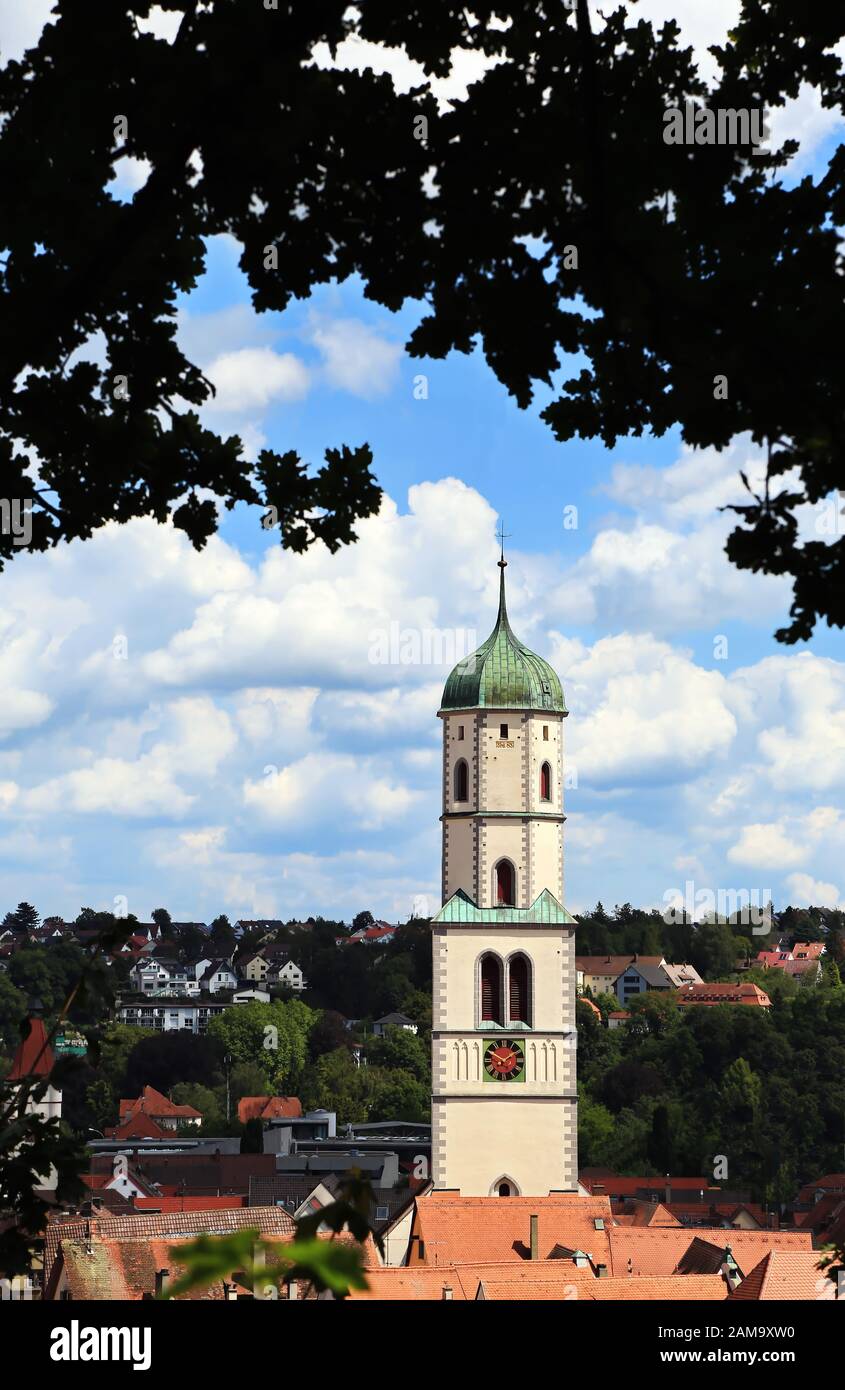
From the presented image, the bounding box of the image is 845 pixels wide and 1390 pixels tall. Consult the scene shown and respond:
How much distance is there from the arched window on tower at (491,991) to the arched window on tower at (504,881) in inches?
57.0

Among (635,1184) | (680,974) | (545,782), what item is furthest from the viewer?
(680,974)

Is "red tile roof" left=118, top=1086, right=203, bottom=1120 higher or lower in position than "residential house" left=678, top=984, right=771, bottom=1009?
lower

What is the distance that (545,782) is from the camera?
42625 mm

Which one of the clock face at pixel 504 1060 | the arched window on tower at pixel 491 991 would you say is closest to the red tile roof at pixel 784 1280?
the clock face at pixel 504 1060

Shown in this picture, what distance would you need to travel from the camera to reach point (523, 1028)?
4003 cm

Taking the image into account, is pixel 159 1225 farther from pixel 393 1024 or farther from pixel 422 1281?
pixel 393 1024

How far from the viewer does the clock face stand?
3971 cm

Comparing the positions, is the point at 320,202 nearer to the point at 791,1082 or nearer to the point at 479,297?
the point at 479,297

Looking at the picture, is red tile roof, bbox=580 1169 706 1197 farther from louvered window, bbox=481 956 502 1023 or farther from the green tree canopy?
the green tree canopy

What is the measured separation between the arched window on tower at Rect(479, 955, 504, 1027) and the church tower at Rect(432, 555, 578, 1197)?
19 mm

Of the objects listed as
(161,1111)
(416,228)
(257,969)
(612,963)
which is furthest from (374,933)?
(416,228)

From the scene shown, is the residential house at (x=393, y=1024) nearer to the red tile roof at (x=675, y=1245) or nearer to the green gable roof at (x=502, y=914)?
the red tile roof at (x=675, y=1245)

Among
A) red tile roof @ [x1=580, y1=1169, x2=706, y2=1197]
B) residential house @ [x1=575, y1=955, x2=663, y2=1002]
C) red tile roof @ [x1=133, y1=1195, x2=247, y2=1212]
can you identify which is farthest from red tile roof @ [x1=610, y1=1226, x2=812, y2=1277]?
residential house @ [x1=575, y1=955, x2=663, y2=1002]

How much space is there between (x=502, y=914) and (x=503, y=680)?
4.78 m
